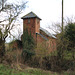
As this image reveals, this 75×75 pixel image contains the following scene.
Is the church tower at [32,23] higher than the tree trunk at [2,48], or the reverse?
the church tower at [32,23]

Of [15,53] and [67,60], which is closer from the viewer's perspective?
[67,60]

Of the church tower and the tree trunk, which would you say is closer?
the tree trunk

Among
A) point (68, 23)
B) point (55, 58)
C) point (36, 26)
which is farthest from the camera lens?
point (36, 26)

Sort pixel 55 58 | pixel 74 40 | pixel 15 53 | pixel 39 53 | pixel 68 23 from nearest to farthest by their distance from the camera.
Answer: pixel 74 40
pixel 68 23
pixel 55 58
pixel 39 53
pixel 15 53

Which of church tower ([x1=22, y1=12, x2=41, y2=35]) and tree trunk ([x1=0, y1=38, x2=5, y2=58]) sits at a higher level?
church tower ([x1=22, y1=12, x2=41, y2=35])

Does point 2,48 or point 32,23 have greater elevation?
point 32,23

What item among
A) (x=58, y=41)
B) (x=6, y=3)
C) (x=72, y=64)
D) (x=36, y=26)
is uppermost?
(x=6, y=3)

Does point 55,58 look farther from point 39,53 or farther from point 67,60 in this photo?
point 39,53

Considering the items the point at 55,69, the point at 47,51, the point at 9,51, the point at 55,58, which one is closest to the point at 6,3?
the point at 9,51

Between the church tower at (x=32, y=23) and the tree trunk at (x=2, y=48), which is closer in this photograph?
the tree trunk at (x=2, y=48)

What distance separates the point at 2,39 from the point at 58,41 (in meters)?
6.67

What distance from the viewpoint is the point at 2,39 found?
10836mm

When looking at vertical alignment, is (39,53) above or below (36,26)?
below

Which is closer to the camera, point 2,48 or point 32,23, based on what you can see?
point 2,48
